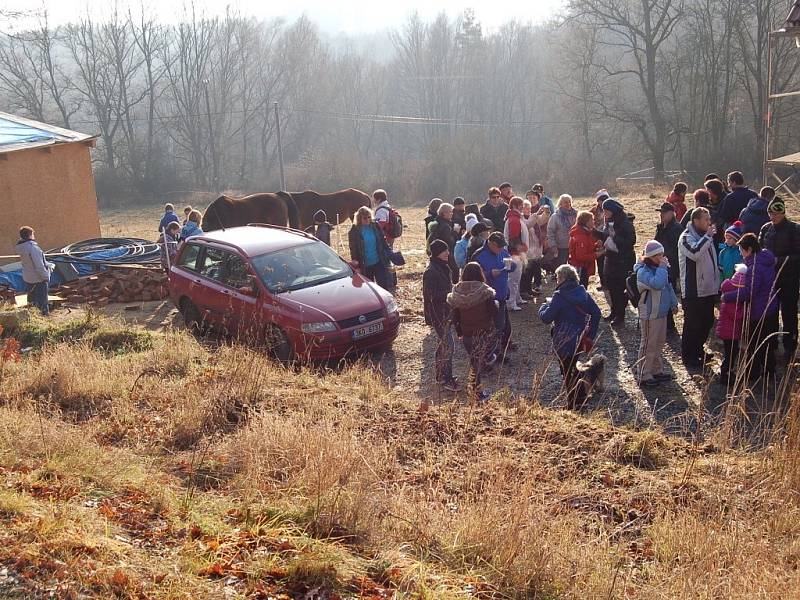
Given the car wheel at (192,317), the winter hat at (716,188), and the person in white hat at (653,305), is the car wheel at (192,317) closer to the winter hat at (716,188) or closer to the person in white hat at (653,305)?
the person in white hat at (653,305)

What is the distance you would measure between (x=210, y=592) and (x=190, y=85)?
Answer: 2498 inches

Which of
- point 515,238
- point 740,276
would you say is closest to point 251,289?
point 515,238

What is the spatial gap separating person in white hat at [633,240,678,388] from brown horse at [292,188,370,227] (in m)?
12.1

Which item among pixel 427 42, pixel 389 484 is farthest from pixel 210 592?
pixel 427 42

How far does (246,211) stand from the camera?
1709cm

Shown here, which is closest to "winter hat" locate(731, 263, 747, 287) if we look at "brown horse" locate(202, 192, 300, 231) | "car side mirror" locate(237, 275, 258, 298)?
"car side mirror" locate(237, 275, 258, 298)

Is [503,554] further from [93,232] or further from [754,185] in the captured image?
[754,185]

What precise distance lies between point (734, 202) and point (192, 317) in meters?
8.02

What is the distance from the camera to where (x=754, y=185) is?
106 ft

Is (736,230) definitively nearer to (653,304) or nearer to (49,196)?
(653,304)

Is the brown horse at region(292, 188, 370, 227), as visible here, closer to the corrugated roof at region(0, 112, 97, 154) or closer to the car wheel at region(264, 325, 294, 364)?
the corrugated roof at region(0, 112, 97, 154)

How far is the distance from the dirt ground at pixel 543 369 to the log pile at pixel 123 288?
1.29ft

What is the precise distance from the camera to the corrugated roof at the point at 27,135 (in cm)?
1839

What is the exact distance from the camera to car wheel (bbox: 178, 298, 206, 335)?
11.1 metres
